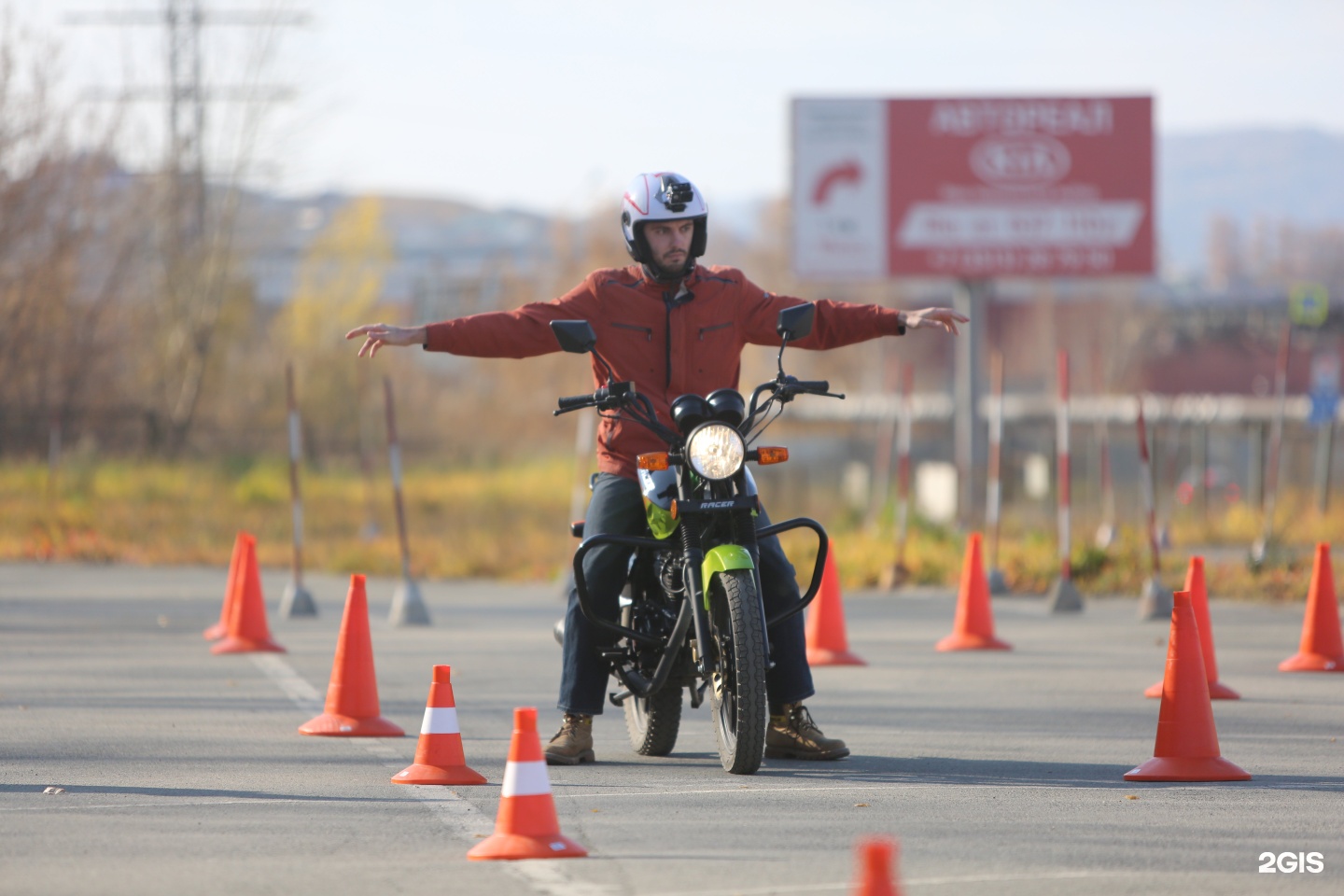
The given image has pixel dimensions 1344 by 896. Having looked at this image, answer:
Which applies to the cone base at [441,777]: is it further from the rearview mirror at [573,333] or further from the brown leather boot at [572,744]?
the rearview mirror at [573,333]

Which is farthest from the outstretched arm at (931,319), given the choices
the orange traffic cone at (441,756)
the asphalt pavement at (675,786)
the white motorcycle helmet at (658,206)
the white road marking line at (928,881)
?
the white road marking line at (928,881)

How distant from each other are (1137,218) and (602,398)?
21559 millimetres

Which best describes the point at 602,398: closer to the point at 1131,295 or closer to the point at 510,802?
the point at 510,802

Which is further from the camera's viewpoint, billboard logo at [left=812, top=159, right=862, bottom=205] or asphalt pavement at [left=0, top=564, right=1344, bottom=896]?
billboard logo at [left=812, top=159, right=862, bottom=205]

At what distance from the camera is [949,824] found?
5.76 meters

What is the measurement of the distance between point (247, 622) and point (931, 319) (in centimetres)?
606

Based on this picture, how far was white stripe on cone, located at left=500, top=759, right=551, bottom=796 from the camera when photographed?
5270 mm

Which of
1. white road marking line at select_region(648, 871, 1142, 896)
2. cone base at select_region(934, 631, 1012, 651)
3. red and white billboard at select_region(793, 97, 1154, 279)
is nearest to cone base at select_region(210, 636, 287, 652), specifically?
cone base at select_region(934, 631, 1012, 651)

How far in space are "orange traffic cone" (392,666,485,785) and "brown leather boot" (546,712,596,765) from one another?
59 centimetres

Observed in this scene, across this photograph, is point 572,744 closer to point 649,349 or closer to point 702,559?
point 702,559

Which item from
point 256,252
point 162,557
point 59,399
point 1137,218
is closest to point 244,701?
point 162,557

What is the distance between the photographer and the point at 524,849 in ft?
17.1

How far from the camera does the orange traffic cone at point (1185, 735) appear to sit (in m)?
6.66

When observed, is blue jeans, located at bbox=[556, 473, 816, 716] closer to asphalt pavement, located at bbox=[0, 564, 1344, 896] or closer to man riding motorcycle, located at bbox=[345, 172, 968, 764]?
man riding motorcycle, located at bbox=[345, 172, 968, 764]
